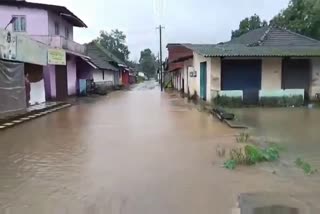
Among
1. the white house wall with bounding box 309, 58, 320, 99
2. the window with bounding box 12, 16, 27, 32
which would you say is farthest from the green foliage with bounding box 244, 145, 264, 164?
the window with bounding box 12, 16, 27, 32

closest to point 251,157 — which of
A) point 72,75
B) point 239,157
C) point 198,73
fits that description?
point 239,157

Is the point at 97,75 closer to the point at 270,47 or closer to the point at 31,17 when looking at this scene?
the point at 31,17

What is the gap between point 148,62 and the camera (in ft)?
434

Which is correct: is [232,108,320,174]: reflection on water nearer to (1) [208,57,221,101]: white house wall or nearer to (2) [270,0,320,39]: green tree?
(1) [208,57,221,101]: white house wall

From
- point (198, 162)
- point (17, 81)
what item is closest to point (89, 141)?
point (198, 162)

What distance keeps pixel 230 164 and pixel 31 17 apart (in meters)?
22.9

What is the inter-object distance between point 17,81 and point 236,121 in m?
8.97

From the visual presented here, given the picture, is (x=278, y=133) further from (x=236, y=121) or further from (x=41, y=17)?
(x=41, y=17)

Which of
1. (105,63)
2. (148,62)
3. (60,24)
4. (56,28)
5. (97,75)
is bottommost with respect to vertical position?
(97,75)

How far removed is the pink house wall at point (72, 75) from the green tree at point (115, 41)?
208ft

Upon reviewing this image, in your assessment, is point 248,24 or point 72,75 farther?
point 248,24

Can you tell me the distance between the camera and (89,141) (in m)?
10.8

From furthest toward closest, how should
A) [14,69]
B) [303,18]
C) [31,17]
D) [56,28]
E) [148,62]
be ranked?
[148,62] → [303,18] → [56,28] → [31,17] → [14,69]

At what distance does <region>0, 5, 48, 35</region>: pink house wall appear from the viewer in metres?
27.2
